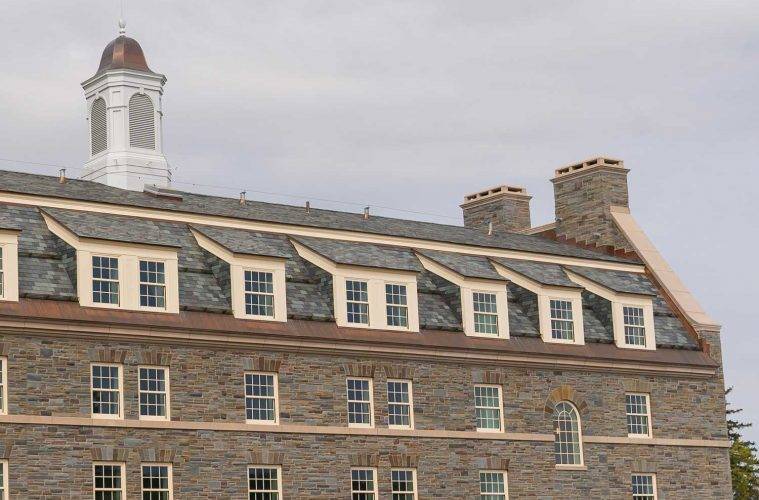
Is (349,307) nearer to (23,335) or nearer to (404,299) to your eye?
(404,299)

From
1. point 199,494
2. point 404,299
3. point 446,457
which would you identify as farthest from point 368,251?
point 199,494

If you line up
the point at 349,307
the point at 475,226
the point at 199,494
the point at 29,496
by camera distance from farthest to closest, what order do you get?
the point at 475,226
the point at 349,307
the point at 199,494
the point at 29,496

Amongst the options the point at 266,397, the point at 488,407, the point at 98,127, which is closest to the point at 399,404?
the point at 488,407

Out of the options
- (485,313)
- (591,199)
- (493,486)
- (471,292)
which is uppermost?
(591,199)

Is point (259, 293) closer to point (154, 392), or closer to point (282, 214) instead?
point (154, 392)

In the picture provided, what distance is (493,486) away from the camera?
52.2 metres

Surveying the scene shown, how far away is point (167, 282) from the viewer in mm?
46562

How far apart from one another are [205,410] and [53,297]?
5314 millimetres

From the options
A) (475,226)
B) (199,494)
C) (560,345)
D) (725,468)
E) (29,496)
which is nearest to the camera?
(29,496)

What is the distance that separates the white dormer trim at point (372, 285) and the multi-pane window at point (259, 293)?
2.22 m

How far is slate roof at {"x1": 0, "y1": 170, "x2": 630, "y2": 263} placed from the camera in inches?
1987

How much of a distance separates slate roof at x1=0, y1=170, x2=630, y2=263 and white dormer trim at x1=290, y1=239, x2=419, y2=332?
2.47 meters

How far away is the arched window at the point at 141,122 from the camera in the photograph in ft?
201

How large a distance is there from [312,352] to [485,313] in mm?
7095
